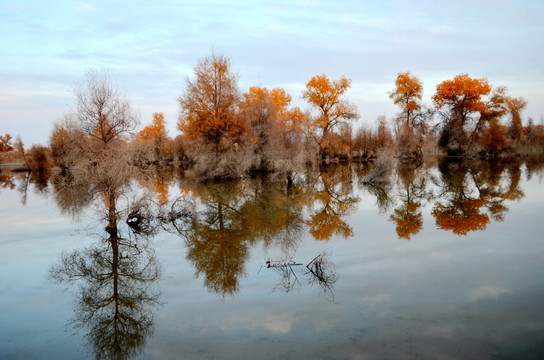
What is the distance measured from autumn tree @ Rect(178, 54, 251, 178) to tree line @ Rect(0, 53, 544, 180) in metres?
0.07

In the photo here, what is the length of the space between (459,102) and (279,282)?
145ft

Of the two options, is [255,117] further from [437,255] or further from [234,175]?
[437,255]

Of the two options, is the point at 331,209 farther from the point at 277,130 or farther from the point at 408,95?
the point at 408,95

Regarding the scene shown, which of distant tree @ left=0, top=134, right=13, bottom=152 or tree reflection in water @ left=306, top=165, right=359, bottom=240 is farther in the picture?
distant tree @ left=0, top=134, right=13, bottom=152

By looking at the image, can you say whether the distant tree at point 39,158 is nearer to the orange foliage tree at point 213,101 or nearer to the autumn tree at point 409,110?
the orange foliage tree at point 213,101

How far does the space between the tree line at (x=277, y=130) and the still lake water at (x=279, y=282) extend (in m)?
2.75

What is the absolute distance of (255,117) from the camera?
2852 centimetres

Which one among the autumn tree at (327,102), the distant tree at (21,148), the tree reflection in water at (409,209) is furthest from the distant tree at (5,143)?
the tree reflection in water at (409,209)

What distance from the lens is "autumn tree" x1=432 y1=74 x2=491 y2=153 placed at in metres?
43.2

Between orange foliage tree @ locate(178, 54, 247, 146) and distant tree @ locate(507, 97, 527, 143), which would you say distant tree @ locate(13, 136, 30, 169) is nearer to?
orange foliage tree @ locate(178, 54, 247, 146)

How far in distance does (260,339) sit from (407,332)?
2.21 meters

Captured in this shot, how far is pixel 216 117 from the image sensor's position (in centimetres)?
2655

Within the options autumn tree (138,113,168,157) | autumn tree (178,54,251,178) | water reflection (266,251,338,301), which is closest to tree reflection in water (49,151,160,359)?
water reflection (266,251,338,301)

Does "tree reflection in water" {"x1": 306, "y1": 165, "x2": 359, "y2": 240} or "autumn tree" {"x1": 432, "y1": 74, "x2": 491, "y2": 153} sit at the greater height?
"autumn tree" {"x1": 432, "y1": 74, "x2": 491, "y2": 153}
